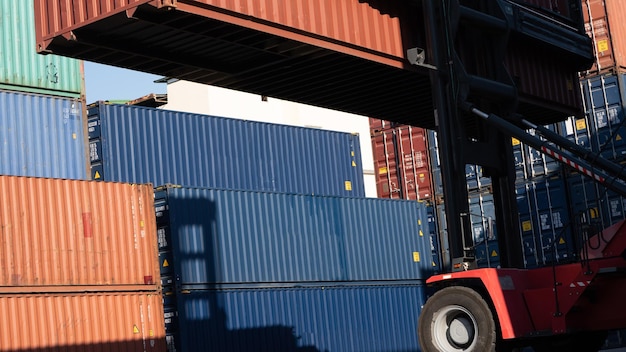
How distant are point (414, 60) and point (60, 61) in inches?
404

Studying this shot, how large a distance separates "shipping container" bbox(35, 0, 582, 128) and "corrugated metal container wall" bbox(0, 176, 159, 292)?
4728 mm

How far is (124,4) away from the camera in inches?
452

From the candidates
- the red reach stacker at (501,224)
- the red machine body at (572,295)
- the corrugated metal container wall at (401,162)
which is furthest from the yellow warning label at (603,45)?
the red machine body at (572,295)

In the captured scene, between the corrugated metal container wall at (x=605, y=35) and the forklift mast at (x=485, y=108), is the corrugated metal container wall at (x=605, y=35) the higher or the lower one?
the higher one

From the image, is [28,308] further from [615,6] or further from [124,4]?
[615,6]

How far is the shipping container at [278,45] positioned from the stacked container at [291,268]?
18.8ft

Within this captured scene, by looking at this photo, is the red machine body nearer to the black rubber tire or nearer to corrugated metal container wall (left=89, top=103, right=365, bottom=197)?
the black rubber tire

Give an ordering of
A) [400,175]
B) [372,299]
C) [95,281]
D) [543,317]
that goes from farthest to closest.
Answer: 1. [400,175]
2. [372,299]
3. [95,281]
4. [543,317]

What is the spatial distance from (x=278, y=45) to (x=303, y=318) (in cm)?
1029

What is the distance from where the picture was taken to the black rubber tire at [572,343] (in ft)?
39.3

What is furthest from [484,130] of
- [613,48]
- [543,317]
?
[613,48]

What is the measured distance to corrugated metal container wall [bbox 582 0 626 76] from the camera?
82.3 feet

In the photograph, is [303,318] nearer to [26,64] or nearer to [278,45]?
[26,64]

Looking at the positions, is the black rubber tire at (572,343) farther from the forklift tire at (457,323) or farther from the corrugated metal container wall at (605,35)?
the corrugated metal container wall at (605,35)
